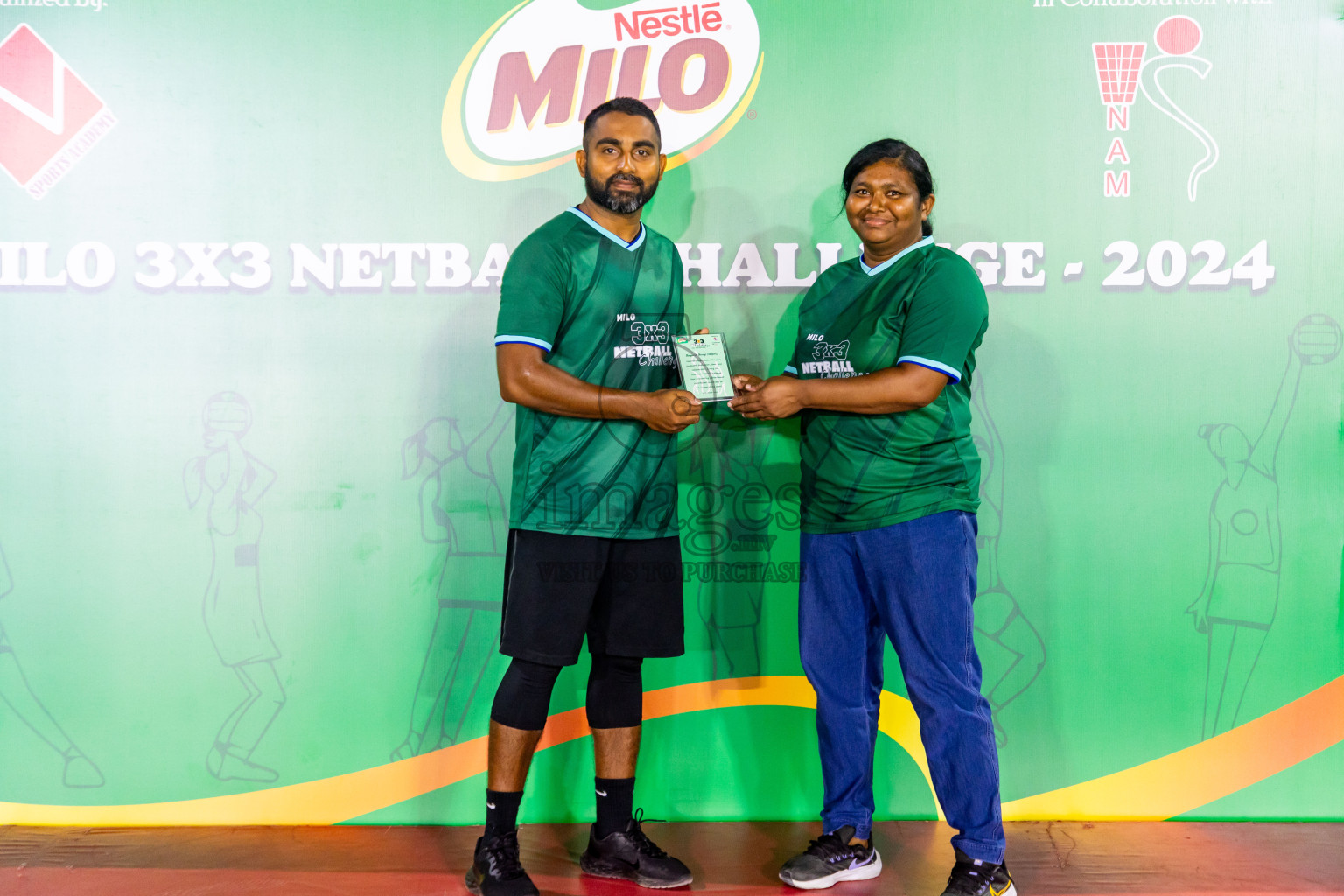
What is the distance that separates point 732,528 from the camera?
2.52 metres

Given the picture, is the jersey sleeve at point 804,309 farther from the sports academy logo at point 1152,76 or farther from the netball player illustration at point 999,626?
the sports academy logo at point 1152,76

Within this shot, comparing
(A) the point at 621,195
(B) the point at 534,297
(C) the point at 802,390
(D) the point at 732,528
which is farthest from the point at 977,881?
(A) the point at 621,195

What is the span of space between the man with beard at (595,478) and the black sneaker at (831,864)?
249mm

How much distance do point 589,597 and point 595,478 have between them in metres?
0.26

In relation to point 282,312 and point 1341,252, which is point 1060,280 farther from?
point 282,312

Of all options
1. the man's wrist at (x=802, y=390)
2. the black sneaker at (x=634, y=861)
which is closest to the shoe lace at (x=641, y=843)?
the black sneaker at (x=634, y=861)

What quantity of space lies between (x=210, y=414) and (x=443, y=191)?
2.84 feet

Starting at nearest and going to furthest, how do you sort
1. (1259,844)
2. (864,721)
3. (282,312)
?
1. (864,721)
2. (1259,844)
3. (282,312)

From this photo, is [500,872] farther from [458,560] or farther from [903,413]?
[903,413]

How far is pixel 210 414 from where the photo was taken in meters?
2.50

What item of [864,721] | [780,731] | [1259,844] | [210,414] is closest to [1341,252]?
[1259,844]

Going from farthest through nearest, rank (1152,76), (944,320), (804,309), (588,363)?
1. (1152,76)
2. (804,309)
3. (588,363)
4. (944,320)

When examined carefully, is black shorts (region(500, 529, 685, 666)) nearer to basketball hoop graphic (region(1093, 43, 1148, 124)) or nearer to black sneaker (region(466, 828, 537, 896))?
black sneaker (region(466, 828, 537, 896))

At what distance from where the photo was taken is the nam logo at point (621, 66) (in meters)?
2.45
